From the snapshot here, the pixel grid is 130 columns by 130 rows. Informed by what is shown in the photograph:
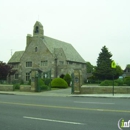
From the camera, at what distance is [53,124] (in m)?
7.87

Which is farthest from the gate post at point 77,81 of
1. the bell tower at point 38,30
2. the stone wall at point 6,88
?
the bell tower at point 38,30

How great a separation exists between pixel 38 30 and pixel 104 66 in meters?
18.7

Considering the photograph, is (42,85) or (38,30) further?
(38,30)

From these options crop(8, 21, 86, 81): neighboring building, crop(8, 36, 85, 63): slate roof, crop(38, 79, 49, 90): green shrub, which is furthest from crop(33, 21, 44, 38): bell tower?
crop(38, 79, 49, 90): green shrub

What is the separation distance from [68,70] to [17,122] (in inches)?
1816

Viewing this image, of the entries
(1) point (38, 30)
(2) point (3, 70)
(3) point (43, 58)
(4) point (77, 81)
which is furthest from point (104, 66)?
(4) point (77, 81)

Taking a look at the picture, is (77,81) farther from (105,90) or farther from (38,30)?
(38,30)

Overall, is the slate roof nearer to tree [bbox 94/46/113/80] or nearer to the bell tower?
the bell tower

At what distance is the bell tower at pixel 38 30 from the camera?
190 feet

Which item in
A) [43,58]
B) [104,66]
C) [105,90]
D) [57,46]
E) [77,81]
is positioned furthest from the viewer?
[57,46]

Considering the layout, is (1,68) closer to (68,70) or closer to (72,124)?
(68,70)

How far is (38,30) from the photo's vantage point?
57.8 meters

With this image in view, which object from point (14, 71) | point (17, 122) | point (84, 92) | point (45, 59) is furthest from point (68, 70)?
point (17, 122)

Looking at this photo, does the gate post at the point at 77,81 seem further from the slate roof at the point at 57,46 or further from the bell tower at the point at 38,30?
the bell tower at the point at 38,30
